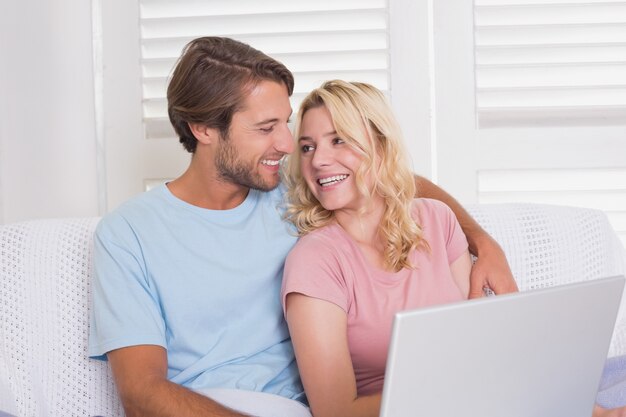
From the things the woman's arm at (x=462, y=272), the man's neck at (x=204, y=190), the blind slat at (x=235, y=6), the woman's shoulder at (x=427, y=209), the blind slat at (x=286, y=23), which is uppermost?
the blind slat at (x=235, y=6)

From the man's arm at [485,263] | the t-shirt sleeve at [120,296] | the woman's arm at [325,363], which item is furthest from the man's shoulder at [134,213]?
the man's arm at [485,263]

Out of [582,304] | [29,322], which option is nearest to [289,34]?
[29,322]

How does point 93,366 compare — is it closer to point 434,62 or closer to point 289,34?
point 289,34

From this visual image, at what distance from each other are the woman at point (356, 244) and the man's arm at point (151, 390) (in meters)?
0.18

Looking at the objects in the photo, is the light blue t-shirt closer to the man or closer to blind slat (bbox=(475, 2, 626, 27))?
the man

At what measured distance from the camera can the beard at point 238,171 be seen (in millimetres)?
1586

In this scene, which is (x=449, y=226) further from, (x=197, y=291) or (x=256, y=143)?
(x=197, y=291)

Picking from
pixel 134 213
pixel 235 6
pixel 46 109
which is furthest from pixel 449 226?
pixel 46 109

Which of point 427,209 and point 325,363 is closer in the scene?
point 325,363

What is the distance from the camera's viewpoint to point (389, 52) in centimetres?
222

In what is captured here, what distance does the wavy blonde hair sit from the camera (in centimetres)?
152

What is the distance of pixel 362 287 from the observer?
1.49 meters

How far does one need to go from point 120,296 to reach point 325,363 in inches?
15.2

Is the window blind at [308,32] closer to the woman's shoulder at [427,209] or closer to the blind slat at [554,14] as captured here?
the blind slat at [554,14]
